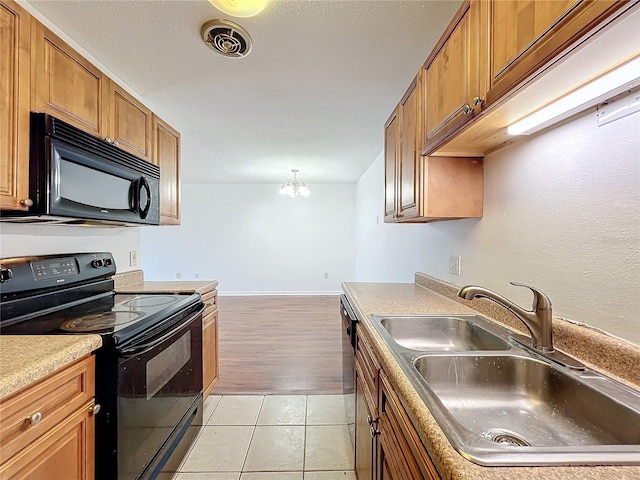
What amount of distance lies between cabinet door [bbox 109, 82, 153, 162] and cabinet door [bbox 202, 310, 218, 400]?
1.24 metres

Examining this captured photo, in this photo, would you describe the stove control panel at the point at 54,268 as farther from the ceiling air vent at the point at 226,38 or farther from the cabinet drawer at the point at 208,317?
the ceiling air vent at the point at 226,38

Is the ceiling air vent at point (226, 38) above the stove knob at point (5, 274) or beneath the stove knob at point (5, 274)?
above

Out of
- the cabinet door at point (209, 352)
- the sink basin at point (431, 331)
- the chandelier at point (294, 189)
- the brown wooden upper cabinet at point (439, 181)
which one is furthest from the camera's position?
the chandelier at point (294, 189)

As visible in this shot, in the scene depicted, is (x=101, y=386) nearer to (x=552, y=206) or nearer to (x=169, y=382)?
(x=169, y=382)

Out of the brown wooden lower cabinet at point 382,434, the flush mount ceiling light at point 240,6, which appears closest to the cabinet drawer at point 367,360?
the brown wooden lower cabinet at point 382,434

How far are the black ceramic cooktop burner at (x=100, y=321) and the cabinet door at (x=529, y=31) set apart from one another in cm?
161

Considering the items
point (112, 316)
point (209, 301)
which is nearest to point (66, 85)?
point (112, 316)

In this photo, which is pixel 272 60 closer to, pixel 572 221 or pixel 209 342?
pixel 572 221

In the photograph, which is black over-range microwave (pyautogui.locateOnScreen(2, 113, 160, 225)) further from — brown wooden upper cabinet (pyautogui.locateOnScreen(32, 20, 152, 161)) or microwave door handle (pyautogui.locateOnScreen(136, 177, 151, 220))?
brown wooden upper cabinet (pyautogui.locateOnScreen(32, 20, 152, 161))

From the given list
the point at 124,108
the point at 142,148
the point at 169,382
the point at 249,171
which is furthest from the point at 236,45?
the point at 249,171

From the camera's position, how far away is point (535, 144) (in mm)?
1158

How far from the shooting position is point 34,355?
89cm

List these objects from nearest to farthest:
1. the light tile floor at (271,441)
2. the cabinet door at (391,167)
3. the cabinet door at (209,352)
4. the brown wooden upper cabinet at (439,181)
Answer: the brown wooden upper cabinet at (439,181), the light tile floor at (271,441), the cabinet door at (391,167), the cabinet door at (209,352)

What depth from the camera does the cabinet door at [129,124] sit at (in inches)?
66.1
